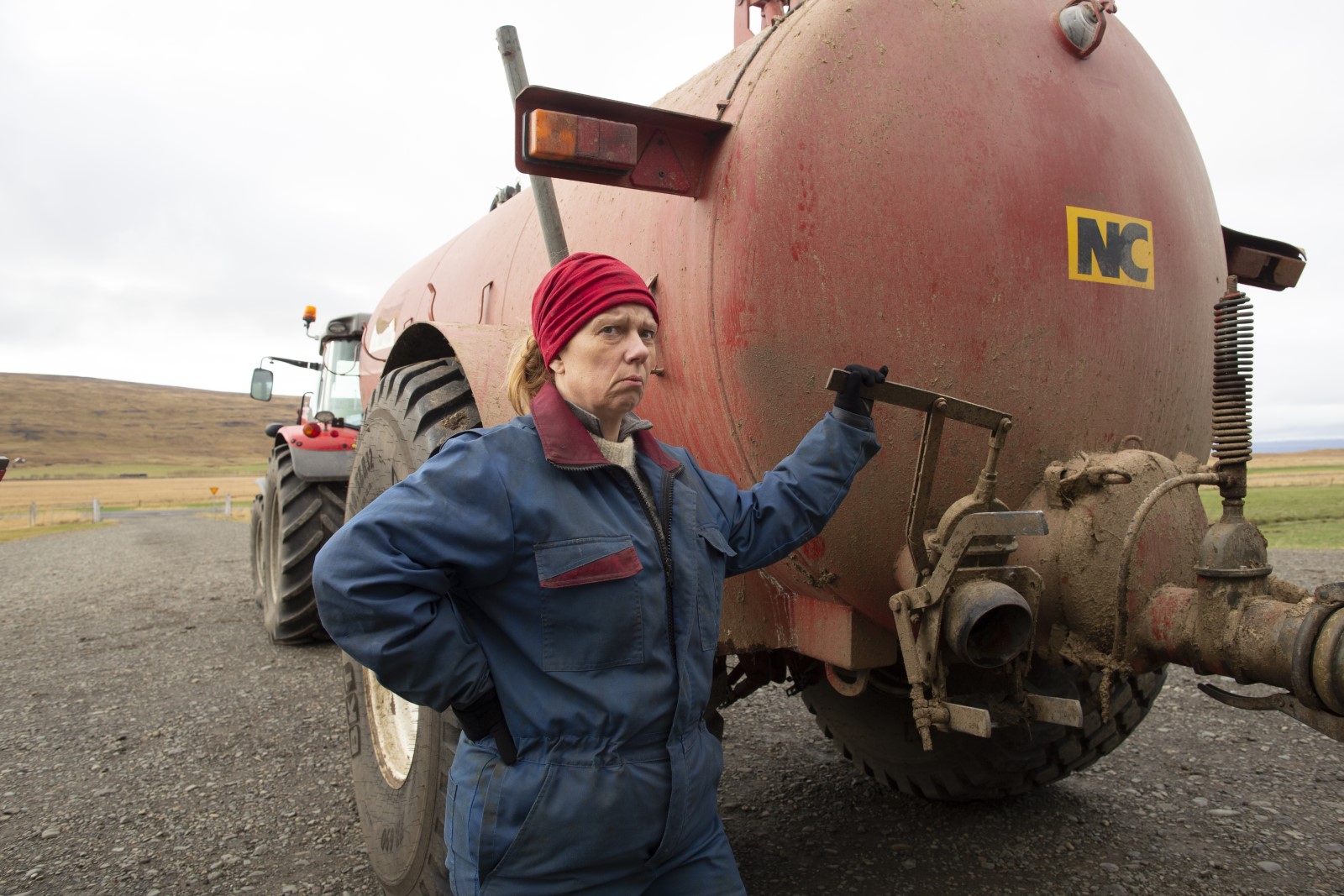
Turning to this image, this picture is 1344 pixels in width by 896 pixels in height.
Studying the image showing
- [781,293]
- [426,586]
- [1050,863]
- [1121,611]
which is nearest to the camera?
[426,586]

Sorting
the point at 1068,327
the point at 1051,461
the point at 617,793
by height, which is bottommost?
the point at 617,793

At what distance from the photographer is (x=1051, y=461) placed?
2160 mm

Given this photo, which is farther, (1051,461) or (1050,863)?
(1050,863)

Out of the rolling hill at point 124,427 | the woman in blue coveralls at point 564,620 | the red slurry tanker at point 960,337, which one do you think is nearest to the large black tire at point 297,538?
the red slurry tanker at point 960,337

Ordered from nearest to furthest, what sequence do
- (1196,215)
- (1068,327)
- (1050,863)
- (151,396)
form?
(1068,327) < (1196,215) < (1050,863) < (151,396)

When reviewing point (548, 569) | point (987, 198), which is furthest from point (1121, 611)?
point (548, 569)

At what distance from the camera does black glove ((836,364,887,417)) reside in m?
1.79

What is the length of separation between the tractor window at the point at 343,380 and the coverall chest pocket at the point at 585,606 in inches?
226

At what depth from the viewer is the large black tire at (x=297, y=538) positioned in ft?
19.0

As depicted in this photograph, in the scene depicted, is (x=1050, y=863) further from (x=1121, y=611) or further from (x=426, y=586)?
(x=426, y=586)

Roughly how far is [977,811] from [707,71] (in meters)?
2.79

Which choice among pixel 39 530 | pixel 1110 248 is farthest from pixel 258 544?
pixel 39 530

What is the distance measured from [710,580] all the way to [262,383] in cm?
743

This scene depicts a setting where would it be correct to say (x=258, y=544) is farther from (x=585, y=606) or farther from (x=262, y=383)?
(x=585, y=606)
